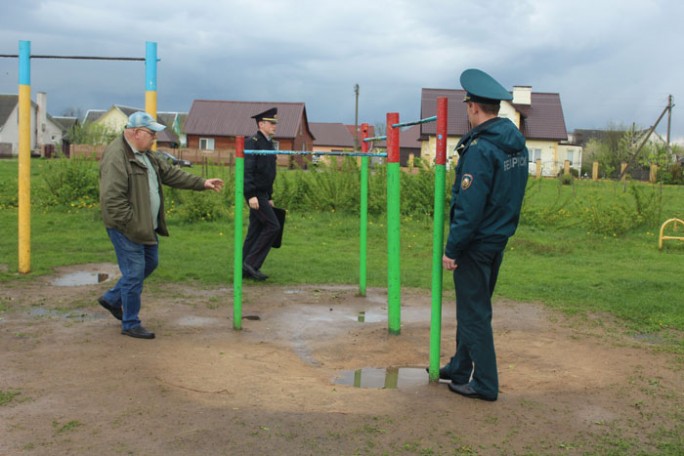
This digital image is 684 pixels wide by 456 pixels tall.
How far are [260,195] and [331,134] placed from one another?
81.3 metres

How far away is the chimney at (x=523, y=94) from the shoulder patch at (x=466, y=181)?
53272 mm

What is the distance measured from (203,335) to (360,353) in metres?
1.36

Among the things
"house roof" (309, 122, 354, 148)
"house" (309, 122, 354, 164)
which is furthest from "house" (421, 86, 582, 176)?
"house roof" (309, 122, 354, 148)

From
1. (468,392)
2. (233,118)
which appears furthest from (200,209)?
(233,118)

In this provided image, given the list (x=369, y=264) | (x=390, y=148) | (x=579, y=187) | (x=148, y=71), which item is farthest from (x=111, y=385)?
(x=579, y=187)

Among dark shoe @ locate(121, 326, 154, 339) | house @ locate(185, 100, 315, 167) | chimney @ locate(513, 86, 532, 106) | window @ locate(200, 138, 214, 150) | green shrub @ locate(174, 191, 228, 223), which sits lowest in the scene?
dark shoe @ locate(121, 326, 154, 339)

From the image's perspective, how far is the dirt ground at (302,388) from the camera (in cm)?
398

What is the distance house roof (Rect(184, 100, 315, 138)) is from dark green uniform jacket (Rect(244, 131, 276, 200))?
53.1m

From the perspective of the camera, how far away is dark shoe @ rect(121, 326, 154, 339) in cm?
610

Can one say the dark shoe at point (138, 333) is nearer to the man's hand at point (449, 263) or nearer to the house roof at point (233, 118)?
the man's hand at point (449, 263)

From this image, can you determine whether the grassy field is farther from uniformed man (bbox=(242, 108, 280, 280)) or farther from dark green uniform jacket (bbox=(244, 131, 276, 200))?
dark green uniform jacket (bbox=(244, 131, 276, 200))

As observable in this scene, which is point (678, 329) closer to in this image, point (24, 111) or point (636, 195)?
point (24, 111)

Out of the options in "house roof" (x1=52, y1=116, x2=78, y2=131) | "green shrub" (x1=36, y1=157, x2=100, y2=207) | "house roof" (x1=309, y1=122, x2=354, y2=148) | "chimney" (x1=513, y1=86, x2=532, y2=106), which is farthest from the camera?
"house roof" (x1=52, y1=116, x2=78, y2=131)

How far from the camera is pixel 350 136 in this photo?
90.6m
